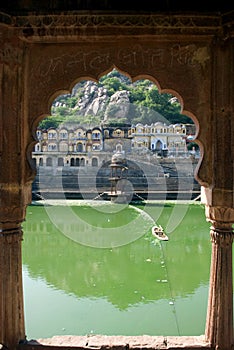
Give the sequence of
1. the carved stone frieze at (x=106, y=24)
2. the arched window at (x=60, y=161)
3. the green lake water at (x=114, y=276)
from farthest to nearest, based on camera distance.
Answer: the arched window at (x=60, y=161), the green lake water at (x=114, y=276), the carved stone frieze at (x=106, y=24)

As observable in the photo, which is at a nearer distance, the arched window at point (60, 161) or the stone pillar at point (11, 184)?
the stone pillar at point (11, 184)

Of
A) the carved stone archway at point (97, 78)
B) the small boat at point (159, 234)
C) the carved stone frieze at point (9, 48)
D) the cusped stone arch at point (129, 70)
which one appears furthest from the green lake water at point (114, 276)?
the carved stone frieze at point (9, 48)

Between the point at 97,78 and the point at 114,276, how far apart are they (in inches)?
317

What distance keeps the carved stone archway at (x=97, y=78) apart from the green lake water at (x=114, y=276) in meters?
4.06

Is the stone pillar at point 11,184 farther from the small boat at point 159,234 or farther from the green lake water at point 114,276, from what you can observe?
the small boat at point 159,234

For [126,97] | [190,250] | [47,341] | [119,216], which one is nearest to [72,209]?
[119,216]

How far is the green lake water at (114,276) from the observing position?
6.77m

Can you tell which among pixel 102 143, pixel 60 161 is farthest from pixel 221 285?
pixel 102 143

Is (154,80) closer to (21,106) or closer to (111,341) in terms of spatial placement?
(21,106)

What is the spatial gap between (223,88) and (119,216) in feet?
55.5

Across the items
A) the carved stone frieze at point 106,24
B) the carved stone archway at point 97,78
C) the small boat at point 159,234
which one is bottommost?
the small boat at point 159,234

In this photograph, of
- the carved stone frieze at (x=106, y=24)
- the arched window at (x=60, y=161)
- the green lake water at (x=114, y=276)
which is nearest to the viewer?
the carved stone frieze at (x=106, y=24)

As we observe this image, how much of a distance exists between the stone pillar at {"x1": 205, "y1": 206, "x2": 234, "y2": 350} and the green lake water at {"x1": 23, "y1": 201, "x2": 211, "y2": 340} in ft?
13.3

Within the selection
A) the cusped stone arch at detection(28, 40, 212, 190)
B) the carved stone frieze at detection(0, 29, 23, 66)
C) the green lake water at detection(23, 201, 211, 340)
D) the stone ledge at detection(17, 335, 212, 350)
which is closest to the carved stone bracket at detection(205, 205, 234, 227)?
the cusped stone arch at detection(28, 40, 212, 190)
